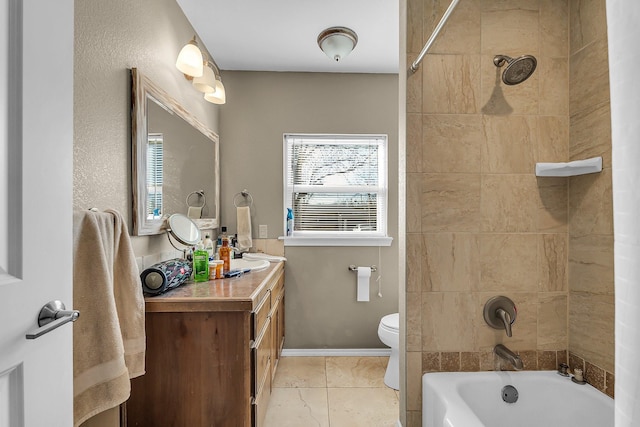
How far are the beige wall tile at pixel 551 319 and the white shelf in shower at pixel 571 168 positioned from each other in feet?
1.84

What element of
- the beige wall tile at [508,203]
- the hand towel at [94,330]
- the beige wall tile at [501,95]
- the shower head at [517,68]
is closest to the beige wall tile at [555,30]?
the beige wall tile at [501,95]

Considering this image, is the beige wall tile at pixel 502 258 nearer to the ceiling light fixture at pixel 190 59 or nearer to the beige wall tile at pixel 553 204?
the beige wall tile at pixel 553 204

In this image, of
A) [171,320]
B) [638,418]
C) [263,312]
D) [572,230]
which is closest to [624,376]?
[638,418]

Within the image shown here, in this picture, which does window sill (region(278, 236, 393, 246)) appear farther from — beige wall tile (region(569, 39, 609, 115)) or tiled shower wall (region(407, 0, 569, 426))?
beige wall tile (region(569, 39, 609, 115))

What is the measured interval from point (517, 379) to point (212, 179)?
2329 millimetres

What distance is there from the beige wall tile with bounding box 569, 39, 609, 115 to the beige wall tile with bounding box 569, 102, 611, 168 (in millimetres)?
33

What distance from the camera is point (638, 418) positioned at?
0.20m

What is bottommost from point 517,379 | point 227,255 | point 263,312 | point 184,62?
point 517,379

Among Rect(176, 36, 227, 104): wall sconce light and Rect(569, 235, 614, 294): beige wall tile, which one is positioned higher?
Rect(176, 36, 227, 104): wall sconce light

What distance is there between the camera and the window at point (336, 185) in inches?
122

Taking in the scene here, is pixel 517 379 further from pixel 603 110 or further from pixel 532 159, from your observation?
pixel 603 110

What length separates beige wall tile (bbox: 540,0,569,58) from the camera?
1625 mm

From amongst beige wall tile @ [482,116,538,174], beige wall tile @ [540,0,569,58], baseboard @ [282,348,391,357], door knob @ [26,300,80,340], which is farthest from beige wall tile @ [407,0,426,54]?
baseboard @ [282,348,391,357]

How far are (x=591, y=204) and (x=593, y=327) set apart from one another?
0.52 metres
